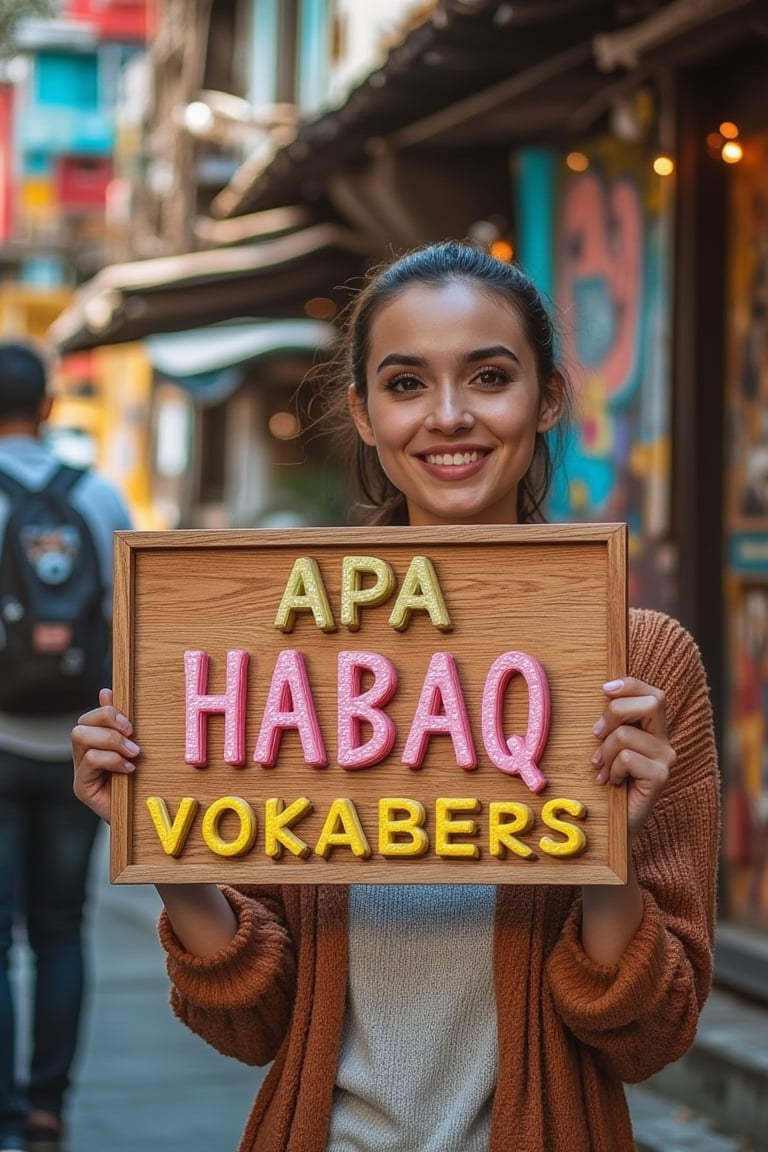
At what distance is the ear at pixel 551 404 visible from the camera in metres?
2.41

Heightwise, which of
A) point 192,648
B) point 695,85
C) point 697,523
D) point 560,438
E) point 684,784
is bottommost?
point 684,784

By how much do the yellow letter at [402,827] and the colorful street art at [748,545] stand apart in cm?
427

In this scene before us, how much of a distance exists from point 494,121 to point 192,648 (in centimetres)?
564

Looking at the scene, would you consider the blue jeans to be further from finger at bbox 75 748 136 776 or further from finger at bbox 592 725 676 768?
finger at bbox 592 725 676 768

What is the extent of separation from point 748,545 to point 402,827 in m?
→ 4.40

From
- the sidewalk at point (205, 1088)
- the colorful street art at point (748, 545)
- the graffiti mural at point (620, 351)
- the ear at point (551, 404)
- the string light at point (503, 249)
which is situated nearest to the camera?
the ear at point (551, 404)

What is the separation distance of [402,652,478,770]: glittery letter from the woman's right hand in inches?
12.8

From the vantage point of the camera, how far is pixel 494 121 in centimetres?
755

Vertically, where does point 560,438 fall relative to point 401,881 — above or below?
above

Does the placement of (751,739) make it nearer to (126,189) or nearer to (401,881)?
(401,881)

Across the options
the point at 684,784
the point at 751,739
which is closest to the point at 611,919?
the point at 684,784

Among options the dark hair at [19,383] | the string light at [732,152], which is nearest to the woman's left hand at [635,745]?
the dark hair at [19,383]

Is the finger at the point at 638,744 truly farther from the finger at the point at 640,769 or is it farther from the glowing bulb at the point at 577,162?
the glowing bulb at the point at 577,162

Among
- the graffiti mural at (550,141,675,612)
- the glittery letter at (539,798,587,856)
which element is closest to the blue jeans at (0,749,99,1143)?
the graffiti mural at (550,141,675,612)
